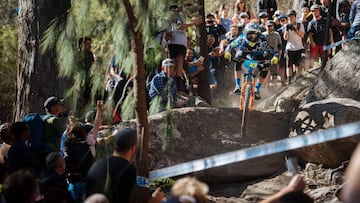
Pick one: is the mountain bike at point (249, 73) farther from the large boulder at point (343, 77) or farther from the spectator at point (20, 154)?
the spectator at point (20, 154)

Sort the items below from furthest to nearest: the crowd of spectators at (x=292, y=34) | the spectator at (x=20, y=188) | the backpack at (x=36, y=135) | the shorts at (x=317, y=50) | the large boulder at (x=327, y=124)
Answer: the shorts at (x=317, y=50)
the crowd of spectators at (x=292, y=34)
the large boulder at (x=327, y=124)
the backpack at (x=36, y=135)
the spectator at (x=20, y=188)

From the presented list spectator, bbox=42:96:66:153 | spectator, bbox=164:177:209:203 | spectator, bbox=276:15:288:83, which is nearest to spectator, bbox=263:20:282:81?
spectator, bbox=276:15:288:83

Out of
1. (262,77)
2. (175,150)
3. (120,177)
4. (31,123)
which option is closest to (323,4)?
(262,77)

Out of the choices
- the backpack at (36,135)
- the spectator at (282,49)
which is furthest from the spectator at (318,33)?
the backpack at (36,135)

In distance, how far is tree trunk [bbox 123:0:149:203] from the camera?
5125 millimetres

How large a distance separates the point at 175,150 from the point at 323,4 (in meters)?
6.55

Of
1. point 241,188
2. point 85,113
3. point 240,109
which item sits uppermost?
point 85,113

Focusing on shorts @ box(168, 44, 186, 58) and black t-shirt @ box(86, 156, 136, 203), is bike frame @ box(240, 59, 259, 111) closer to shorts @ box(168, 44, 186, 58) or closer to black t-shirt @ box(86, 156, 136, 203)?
shorts @ box(168, 44, 186, 58)

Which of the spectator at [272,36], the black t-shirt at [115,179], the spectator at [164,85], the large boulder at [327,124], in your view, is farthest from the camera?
the spectator at [272,36]

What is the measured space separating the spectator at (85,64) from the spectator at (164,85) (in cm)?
63

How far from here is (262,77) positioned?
35.7ft

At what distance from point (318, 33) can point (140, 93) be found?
8.77 m

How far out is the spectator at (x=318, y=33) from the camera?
13.2 meters

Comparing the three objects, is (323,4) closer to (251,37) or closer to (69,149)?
(251,37)
